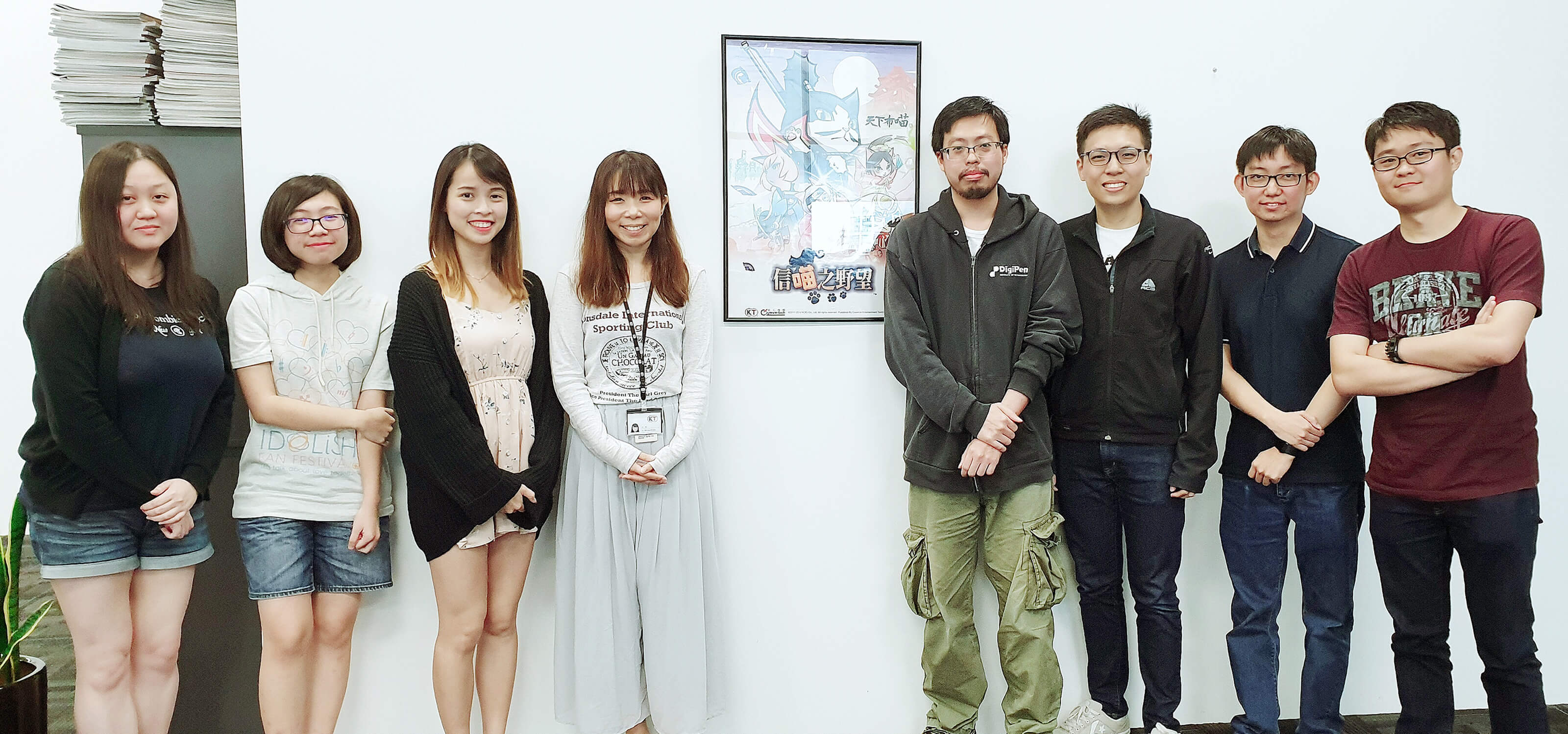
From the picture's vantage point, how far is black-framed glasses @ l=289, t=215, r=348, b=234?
6.85 ft

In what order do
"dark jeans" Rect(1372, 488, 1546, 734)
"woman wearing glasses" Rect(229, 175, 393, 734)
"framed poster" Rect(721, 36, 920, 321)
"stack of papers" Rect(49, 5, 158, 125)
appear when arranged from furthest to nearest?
"framed poster" Rect(721, 36, 920, 321), "stack of papers" Rect(49, 5, 158, 125), "woman wearing glasses" Rect(229, 175, 393, 734), "dark jeans" Rect(1372, 488, 1546, 734)

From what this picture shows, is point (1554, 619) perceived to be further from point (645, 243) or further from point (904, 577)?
point (645, 243)

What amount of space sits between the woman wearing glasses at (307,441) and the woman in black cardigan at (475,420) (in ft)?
0.58

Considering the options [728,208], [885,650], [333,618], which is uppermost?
[728,208]

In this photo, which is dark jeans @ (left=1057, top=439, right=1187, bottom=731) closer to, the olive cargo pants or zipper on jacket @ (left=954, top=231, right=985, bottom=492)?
the olive cargo pants

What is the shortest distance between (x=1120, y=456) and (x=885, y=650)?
3.09ft

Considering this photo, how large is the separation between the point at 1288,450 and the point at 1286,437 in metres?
0.05

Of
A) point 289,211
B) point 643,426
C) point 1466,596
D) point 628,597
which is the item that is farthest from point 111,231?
point 1466,596

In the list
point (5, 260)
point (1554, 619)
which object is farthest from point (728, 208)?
point (5, 260)

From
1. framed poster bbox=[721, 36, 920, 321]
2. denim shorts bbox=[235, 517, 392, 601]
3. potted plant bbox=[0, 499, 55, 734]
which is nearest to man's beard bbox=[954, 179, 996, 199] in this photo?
framed poster bbox=[721, 36, 920, 321]

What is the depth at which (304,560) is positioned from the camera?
2104mm

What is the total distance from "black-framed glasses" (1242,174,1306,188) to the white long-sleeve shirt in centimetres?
159

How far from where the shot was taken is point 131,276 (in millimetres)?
2004

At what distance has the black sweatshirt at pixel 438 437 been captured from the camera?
2.01 m
